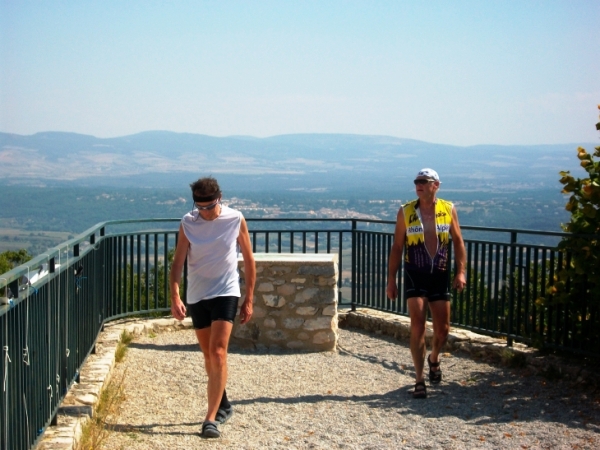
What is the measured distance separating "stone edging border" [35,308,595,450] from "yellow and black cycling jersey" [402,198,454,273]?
5.40 feet

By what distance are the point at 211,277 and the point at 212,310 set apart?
0.80ft

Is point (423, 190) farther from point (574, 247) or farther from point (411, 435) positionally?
point (411, 435)

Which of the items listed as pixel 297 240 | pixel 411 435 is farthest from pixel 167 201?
pixel 411 435

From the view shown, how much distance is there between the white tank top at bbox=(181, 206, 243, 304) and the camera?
6043 mm

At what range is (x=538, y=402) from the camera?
7.11 m

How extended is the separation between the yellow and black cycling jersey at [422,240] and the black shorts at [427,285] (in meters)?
0.05

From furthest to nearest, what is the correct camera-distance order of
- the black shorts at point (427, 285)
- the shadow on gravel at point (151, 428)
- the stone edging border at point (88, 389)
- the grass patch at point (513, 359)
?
the grass patch at point (513, 359) → the black shorts at point (427, 285) → the shadow on gravel at point (151, 428) → the stone edging border at point (88, 389)

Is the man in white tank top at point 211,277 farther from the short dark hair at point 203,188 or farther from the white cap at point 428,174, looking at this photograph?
the white cap at point 428,174

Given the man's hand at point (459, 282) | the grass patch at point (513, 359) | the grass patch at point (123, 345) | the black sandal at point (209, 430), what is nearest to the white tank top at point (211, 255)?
the black sandal at point (209, 430)

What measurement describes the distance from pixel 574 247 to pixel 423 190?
1.53 metres

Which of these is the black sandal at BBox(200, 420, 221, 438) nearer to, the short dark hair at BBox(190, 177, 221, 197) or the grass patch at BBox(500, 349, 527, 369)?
the short dark hair at BBox(190, 177, 221, 197)

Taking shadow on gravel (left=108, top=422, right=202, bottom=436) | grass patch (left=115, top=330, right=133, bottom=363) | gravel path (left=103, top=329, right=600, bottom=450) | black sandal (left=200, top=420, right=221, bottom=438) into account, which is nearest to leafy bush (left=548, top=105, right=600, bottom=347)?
gravel path (left=103, top=329, right=600, bottom=450)

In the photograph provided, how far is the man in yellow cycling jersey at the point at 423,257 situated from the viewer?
24.0 ft

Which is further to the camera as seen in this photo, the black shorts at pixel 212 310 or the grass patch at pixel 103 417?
the black shorts at pixel 212 310
